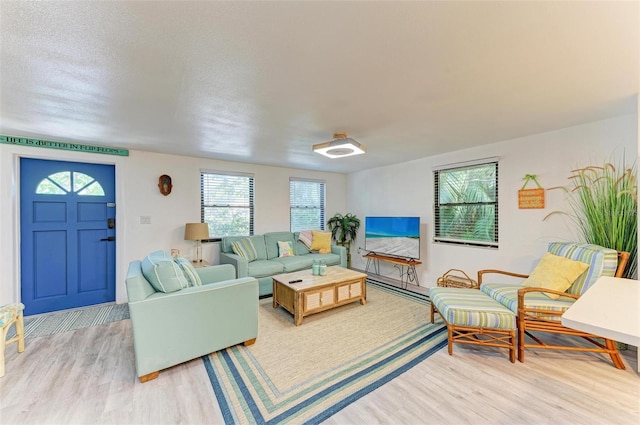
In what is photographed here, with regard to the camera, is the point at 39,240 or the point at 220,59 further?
the point at 39,240

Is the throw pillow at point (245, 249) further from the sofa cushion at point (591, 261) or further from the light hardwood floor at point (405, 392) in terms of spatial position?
the sofa cushion at point (591, 261)

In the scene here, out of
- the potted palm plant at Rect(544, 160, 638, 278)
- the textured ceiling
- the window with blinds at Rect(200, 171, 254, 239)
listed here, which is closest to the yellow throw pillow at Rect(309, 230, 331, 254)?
the window with blinds at Rect(200, 171, 254, 239)

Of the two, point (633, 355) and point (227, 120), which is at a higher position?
point (227, 120)

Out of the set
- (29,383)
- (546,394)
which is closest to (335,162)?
(546,394)

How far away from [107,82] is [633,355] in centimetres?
490

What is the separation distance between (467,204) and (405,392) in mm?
3009

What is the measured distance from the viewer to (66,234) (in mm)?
3492

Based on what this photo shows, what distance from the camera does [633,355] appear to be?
233 centimetres

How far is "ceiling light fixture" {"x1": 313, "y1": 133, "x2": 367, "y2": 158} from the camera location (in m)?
2.78

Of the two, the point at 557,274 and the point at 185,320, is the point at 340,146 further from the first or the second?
the point at 557,274

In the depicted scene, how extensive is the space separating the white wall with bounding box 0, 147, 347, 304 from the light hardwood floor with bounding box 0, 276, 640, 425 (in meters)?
1.45

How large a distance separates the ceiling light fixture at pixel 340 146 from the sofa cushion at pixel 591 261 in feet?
7.83

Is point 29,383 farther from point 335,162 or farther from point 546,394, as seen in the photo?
point 335,162

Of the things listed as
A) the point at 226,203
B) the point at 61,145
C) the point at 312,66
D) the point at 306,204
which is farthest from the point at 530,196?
the point at 61,145
